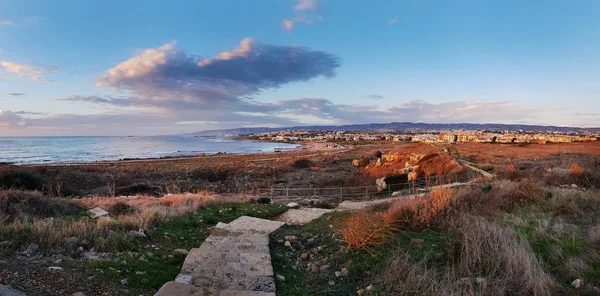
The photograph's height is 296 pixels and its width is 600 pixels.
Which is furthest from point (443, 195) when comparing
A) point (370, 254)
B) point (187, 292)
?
point (187, 292)

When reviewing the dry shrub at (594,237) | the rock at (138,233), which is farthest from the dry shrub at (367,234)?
the rock at (138,233)

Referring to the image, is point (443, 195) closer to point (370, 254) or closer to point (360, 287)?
point (370, 254)

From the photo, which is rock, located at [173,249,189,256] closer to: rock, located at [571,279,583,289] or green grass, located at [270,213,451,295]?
green grass, located at [270,213,451,295]

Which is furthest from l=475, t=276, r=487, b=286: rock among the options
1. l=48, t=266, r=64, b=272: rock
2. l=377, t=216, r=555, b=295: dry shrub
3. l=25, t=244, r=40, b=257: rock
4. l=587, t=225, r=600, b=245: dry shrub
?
l=25, t=244, r=40, b=257: rock

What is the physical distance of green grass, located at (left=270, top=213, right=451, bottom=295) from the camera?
5.77 metres

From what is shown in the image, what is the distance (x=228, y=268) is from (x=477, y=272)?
4089 millimetres

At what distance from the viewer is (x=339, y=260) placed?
6.61 metres

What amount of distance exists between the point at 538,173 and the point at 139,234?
66.4ft

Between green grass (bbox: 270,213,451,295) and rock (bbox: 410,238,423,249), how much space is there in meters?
0.07

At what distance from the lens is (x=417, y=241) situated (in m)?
Result: 6.81

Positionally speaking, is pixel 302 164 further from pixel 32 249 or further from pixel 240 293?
pixel 240 293

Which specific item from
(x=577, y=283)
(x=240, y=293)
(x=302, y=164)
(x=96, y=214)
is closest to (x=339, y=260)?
(x=240, y=293)

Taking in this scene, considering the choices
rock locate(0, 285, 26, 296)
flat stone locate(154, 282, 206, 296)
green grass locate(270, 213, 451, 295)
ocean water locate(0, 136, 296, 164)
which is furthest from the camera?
ocean water locate(0, 136, 296, 164)

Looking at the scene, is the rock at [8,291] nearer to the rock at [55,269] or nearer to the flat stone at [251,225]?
the rock at [55,269]
